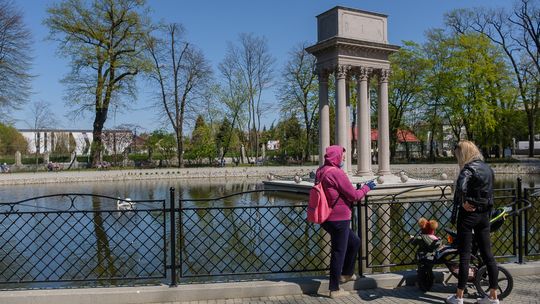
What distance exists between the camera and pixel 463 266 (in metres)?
5.14

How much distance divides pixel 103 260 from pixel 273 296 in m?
4.81

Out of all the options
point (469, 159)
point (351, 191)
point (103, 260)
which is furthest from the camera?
point (103, 260)

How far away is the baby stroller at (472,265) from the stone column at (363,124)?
1963 cm

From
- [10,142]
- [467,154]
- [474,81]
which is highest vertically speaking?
[474,81]

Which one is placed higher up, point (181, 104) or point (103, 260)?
point (181, 104)

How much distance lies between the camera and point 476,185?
495 cm

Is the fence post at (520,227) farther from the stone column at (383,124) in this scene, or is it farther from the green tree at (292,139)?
the green tree at (292,139)

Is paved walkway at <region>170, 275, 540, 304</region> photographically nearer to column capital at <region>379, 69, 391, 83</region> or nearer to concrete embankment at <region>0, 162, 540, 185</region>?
column capital at <region>379, 69, 391, 83</region>

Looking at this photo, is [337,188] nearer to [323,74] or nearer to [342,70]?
[342,70]

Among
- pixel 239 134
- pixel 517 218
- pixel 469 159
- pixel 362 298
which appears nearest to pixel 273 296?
pixel 362 298

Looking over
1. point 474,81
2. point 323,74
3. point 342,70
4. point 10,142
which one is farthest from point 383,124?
point 10,142

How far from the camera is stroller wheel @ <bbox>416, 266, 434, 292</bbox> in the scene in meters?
5.74

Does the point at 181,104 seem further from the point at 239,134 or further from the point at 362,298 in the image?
the point at 362,298

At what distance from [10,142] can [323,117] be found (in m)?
70.8
